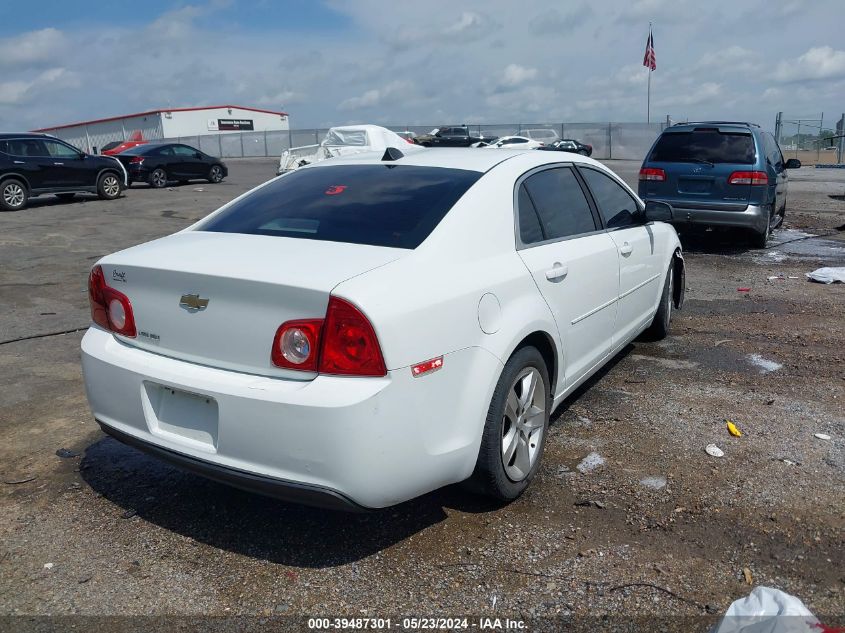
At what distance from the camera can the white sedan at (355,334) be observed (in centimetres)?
271

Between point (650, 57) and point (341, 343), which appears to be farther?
point (650, 57)

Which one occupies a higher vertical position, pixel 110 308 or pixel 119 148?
pixel 119 148

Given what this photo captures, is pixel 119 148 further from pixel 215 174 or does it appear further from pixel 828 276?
pixel 828 276

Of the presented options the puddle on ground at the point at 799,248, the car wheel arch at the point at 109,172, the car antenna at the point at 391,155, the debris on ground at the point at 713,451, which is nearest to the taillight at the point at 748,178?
the puddle on ground at the point at 799,248

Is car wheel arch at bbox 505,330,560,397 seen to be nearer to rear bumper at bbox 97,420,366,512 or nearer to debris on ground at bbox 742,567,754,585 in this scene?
rear bumper at bbox 97,420,366,512

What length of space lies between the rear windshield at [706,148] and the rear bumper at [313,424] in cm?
832

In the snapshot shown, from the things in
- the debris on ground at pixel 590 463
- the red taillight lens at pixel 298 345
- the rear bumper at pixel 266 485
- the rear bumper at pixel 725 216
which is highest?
the red taillight lens at pixel 298 345

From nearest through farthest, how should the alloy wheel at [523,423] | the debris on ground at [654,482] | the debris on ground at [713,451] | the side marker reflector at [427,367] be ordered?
the side marker reflector at [427,367], the alloy wheel at [523,423], the debris on ground at [654,482], the debris on ground at [713,451]

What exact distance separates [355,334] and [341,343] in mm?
63

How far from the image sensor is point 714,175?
33.1 ft

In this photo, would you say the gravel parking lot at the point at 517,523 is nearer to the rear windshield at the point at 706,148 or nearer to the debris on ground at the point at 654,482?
the debris on ground at the point at 654,482

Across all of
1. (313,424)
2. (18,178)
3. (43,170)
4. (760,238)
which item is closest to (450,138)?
(43,170)

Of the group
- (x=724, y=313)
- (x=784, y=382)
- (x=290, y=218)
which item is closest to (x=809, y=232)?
(x=724, y=313)

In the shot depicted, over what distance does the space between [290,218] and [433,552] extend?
1694 millimetres
